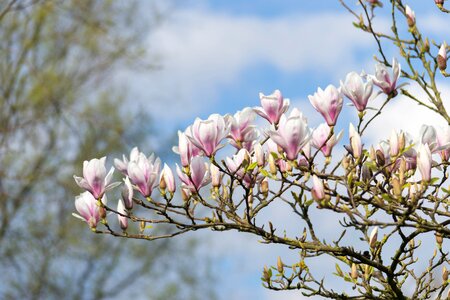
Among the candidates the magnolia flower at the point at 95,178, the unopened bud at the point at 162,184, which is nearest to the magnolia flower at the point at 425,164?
the unopened bud at the point at 162,184

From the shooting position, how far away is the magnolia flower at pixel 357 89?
2.24m

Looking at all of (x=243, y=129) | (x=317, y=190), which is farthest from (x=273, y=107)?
(x=317, y=190)

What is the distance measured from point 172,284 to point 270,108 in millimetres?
7917

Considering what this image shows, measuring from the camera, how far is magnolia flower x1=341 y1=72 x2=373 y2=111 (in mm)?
2240

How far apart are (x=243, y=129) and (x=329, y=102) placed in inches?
12.2

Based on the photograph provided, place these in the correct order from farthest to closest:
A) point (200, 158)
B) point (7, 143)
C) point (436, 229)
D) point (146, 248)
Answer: point (146, 248), point (7, 143), point (200, 158), point (436, 229)

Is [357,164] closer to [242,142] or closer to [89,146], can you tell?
[242,142]

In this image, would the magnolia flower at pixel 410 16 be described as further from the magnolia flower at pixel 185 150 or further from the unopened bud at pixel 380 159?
the magnolia flower at pixel 185 150

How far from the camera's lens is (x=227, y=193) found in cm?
239

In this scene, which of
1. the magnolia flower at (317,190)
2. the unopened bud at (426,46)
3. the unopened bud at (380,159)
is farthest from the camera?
the unopened bud at (426,46)

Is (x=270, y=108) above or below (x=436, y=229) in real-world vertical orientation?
above

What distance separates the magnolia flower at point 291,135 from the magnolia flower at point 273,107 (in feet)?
0.65

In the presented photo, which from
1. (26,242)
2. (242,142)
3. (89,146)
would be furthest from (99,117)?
(242,142)

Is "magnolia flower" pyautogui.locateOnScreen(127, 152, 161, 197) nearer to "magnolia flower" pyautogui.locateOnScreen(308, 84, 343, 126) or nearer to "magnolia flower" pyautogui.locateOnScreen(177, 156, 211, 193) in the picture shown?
"magnolia flower" pyautogui.locateOnScreen(177, 156, 211, 193)
